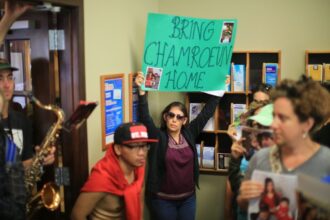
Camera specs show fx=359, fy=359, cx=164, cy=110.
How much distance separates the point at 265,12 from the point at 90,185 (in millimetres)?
2210

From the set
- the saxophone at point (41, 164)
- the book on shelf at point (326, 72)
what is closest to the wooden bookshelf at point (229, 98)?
the book on shelf at point (326, 72)

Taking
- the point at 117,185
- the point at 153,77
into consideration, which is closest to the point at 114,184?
the point at 117,185

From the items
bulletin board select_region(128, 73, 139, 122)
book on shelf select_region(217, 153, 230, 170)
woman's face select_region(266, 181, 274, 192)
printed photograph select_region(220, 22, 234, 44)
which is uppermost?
printed photograph select_region(220, 22, 234, 44)

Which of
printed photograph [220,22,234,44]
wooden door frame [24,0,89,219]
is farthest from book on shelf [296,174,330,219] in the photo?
printed photograph [220,22,234,44]

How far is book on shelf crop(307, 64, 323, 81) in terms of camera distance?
3035 millimetres

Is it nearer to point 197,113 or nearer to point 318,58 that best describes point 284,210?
point 197,113

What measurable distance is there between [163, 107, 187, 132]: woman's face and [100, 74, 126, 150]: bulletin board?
352 mm

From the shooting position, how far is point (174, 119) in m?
2.75

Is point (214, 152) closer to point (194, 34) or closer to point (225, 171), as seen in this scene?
point (225, 171)

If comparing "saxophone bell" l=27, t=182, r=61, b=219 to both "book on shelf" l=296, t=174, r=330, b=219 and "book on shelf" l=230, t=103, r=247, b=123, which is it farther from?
"book on shelf" l=230, t=103, r=247, b=123

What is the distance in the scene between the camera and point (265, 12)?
3.19 m

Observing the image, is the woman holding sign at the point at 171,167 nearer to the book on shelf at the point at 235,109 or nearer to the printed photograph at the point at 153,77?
the printed photograph at the point at 153,77

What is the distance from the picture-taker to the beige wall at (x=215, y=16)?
2461mm

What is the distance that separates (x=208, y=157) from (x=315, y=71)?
3.93 ft
